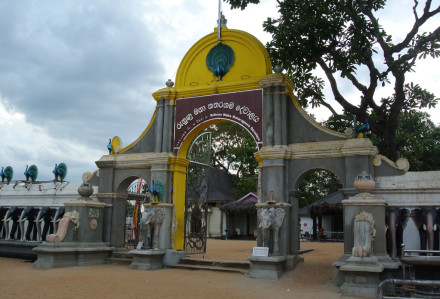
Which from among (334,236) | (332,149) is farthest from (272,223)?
(334,236)

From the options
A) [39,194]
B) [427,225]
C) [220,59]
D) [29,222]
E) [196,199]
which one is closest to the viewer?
[427,225]

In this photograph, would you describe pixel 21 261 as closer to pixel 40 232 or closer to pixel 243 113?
pixel 40 232

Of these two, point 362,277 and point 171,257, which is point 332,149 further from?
point 171,257

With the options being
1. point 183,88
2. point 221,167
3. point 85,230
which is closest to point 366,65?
point 183,88

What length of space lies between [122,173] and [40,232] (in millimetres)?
3355

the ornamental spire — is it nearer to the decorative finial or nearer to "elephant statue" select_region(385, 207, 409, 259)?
the decorative finial

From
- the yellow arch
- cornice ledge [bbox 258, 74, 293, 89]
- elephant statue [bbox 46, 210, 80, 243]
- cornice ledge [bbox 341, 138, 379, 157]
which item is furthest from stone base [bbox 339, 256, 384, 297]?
elephant statue [bbox 46, 210, 80, 243]

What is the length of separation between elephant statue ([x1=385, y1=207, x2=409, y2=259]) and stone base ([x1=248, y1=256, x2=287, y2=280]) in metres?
2.43

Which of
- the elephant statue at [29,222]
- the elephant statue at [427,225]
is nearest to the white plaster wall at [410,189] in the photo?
the elephant statue at [427,225]

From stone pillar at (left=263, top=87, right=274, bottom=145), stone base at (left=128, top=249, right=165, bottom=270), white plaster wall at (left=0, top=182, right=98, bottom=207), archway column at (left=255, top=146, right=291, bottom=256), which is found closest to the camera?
archway column at (left=255, top=146, right=291, bottom=256)

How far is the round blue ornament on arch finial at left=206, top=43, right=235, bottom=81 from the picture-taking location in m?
12.1

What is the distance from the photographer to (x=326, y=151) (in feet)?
33.9

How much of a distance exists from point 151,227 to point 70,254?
235cm

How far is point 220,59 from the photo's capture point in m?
12.3
